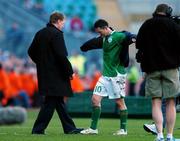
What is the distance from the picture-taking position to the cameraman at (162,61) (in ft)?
41.5

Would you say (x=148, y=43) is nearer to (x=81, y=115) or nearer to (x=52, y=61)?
(x=52, y=61)

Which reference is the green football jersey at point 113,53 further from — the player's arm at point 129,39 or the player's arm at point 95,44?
the player's arm at point 95,44

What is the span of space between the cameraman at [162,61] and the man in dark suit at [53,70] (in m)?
2.25

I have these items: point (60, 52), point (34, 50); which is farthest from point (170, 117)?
point (34, 50)

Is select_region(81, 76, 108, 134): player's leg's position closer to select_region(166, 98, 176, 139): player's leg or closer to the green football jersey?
the green football jersey

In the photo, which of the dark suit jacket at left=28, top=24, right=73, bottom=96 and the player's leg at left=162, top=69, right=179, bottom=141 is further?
the dark suit jacket at left=28, top=24, right=73, bottom=96

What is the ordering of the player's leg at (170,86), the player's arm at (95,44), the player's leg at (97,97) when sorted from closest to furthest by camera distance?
the player's leg at (170,86)
the player's leg at (97,97)
the player's arm at (95,44)

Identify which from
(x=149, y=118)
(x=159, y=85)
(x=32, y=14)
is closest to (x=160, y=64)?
(x=159, y=85)

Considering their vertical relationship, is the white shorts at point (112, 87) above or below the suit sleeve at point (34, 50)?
below

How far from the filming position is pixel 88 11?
41.1 metres

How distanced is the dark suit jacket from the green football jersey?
0.70m

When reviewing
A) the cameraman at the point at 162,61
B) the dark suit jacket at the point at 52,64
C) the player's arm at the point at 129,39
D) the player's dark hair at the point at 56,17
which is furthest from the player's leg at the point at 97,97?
the cameraman at the point at 162,61

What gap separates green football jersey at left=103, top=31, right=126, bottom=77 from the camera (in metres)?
14.8

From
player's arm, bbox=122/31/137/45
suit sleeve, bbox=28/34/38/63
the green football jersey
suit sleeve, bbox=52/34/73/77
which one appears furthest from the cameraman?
suit sleeve, bbox=28/34/38/63
